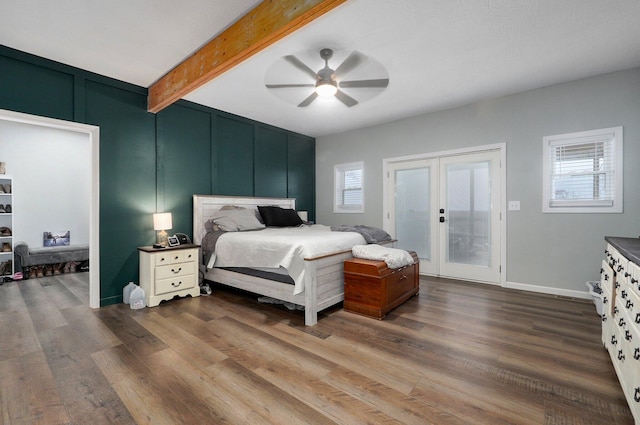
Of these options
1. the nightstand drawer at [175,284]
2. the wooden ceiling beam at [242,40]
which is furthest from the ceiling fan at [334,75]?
the nightstand drawer at [175,284]

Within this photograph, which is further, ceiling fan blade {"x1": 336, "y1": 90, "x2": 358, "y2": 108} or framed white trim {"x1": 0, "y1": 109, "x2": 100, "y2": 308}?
framed white trim {"x1": 0, "y1": 109, "x2": 100, "y2": 308}

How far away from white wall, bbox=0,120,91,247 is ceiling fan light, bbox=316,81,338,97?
13.6 ft

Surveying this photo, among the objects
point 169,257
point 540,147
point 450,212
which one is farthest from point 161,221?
point 540,147

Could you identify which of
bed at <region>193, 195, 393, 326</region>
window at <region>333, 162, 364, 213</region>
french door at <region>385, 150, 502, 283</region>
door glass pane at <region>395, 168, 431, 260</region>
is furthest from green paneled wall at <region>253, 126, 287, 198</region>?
door glass pane at <region>395, 168, 431, 260</region>

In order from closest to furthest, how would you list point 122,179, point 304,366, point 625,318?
point 625,318 → point 304,366 → point 122,179

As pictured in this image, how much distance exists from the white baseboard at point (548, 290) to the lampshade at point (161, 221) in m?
4.67

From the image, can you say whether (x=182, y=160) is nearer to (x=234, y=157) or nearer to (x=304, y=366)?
(x=234, y=157)

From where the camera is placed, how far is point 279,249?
2994 mm

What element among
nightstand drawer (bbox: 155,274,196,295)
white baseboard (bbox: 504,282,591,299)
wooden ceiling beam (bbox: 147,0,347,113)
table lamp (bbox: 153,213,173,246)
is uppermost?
wooden ceiling beam (bbox: 147,0,347,113)

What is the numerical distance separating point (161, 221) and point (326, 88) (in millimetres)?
2589

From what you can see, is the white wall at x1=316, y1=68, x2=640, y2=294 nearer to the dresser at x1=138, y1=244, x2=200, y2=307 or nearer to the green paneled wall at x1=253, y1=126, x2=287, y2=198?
the green paneled wall at x1=253, y1=126, x2=287, y2=198

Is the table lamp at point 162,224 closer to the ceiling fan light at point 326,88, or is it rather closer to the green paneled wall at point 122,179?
the green paneled wall at point 122,179

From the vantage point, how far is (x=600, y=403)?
163 centimetres

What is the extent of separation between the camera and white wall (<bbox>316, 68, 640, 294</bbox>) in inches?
128
